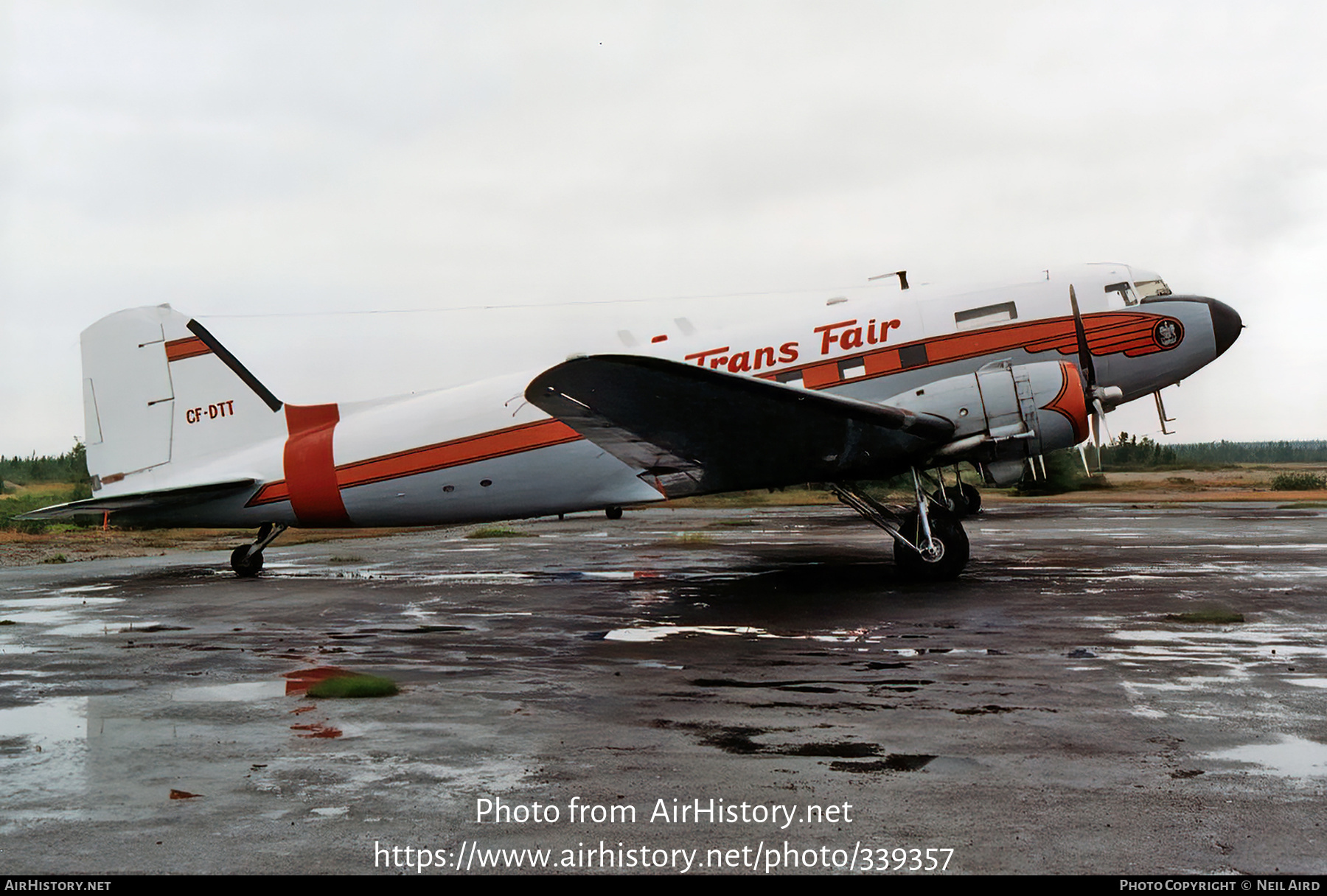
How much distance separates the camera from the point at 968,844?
14.3ft

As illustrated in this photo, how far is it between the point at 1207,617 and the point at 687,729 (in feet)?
23.2

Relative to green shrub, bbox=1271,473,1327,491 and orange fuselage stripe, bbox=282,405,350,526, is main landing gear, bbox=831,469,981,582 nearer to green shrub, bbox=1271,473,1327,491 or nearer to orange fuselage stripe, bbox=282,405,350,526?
orange fuselage stripe, bbox=282,405,350,526

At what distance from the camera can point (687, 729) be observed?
21.6 ft

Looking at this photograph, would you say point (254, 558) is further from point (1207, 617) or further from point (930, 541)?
point (1207, 617)

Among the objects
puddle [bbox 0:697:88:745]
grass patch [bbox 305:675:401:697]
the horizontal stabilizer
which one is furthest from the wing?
the horizontal stabilizer

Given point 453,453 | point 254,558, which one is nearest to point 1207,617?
point 453,453

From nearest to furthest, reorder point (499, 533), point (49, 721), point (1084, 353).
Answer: point (49, 721), point (1084, 353), point (499, 533)

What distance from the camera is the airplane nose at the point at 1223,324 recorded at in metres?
15.1

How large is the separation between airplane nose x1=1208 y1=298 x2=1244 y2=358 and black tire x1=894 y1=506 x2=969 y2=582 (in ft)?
16.4

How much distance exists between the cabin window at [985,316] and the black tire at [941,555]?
290 cm

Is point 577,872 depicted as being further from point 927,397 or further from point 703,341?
point 703,341

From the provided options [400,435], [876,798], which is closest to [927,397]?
[400,435]

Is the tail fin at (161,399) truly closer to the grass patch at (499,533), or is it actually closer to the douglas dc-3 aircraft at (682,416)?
the douglas dc-3 aircraft at (682,416)

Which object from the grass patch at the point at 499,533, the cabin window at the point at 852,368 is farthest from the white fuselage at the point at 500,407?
the grass patch at the point at 499,533
